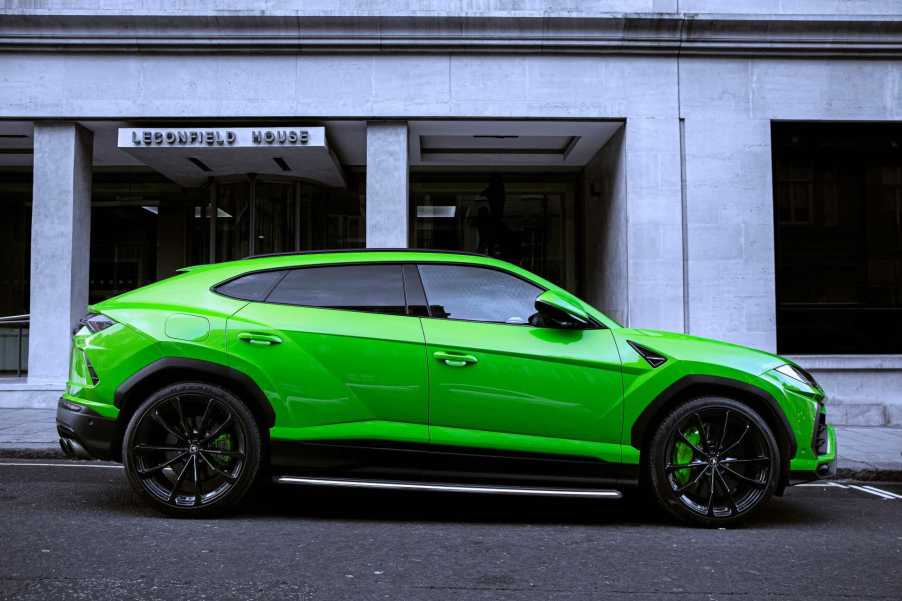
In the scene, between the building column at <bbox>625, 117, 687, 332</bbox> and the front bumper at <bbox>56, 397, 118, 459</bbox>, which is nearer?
the front bumper at <bbox>56, 397, 118, 459</bbox>

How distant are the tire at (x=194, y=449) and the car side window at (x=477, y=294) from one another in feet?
4.55

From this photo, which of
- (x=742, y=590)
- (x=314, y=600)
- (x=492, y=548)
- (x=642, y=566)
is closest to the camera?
(x=314, y=600)

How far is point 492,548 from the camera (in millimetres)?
4113

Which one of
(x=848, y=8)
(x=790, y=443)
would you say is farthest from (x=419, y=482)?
(x=848, y=8)

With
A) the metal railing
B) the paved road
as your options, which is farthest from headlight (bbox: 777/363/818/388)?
the metal railing

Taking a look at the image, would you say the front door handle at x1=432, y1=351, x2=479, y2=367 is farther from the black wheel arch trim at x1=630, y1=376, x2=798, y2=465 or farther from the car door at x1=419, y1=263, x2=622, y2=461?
the black wheel arch trim at x1=630, y1=376, x2=798, y2=465

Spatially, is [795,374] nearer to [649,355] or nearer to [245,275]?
[649,355]

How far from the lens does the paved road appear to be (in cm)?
342

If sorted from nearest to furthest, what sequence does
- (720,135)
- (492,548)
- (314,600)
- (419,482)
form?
(314,600) → (492,548) → (419,482) → (720,135)

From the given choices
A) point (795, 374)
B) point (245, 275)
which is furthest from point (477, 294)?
point (795, 374)

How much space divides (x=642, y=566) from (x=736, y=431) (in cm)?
129

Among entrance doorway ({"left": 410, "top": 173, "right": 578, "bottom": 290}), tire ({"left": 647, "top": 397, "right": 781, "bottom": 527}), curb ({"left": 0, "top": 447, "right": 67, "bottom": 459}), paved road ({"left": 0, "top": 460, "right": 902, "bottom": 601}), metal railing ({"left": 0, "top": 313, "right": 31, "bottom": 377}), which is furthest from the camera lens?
entrance doorway ({"left": 410, "top": 173, "right": 578, "bottom": 290})

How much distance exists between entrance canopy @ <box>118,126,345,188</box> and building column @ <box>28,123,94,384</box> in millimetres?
840

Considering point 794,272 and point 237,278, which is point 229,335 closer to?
point 237,278
